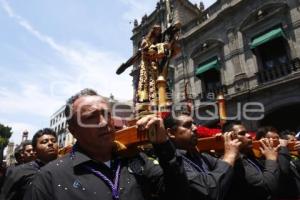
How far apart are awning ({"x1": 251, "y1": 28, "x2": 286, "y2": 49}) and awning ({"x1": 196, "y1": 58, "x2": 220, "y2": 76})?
1979mm

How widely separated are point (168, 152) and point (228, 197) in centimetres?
146

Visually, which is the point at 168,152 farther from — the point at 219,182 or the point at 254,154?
the point at 254,154

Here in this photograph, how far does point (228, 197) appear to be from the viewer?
2.67 metres

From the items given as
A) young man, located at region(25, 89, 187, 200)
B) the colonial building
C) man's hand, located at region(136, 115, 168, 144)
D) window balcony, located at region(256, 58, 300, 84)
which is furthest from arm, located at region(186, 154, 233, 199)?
window balcony, located at region(256, 58, 300, 84)

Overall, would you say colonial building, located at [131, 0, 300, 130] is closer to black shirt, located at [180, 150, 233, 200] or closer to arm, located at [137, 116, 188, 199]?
black shirt, located at [180, 150, 233, 200]

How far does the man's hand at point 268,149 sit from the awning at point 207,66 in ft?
35.2

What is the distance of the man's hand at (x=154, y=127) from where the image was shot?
1484 millimetres

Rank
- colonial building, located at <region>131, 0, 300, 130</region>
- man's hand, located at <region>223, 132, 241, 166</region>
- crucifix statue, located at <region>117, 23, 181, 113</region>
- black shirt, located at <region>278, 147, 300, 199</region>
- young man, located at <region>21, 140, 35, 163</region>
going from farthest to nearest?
colonial building, located at <region>131, 0, 300, 130</region>
young man, located at <region>21, 140, 35, 163</region>
crucifix statue, located at <region>117, 23, 181, 113</region>
black shirt, located at <region>278, 147, 300, 199</region>
man's hand, located at <region>223, 132, 241, 166</region>

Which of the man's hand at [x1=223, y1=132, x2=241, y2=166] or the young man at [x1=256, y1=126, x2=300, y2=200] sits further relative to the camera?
the young man at [x1=256, y1=126, x2=300, y2=200]

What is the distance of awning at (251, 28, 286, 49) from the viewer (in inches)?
428

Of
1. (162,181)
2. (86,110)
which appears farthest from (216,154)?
(86,110)

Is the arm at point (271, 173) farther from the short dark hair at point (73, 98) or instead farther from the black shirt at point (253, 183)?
the short dark hair at point (73, 98)

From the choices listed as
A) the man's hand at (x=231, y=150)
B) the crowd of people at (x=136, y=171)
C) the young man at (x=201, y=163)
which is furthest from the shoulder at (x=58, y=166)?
the man's hand at (x=231, y=150)

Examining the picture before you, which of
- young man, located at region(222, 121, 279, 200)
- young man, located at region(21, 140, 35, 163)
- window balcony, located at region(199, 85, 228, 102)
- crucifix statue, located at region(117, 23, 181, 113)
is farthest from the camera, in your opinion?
window balcony, located at region(199, 85, 228, 102)
